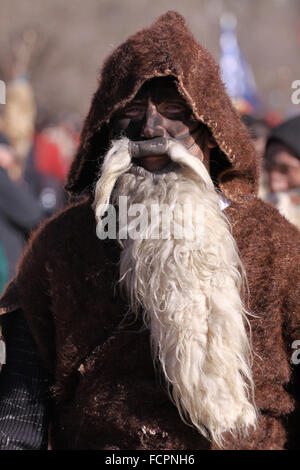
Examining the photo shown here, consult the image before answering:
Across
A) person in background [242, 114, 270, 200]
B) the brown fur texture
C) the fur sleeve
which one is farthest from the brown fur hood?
person in background [242, 114, 270, 200]

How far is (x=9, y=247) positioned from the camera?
4.37m

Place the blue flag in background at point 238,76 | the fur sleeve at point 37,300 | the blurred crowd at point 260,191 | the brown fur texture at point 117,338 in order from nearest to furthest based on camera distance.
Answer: the brown fur texture at point 117,338 → the fur sleeve at point 37,300 → the blurred crowd at point 260,191 → the blue flag in background at point 238,76

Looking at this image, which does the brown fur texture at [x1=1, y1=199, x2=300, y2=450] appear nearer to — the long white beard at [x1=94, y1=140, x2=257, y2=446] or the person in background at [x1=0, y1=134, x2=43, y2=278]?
the long white beard at [x1=94, y1=140, x2=257, y2=446]

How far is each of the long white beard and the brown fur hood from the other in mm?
156

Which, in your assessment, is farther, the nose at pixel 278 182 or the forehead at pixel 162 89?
the nose at pixel 278 182

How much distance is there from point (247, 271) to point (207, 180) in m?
0.33

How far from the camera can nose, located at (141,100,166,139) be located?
2.26 meters

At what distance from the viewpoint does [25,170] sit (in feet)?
23.5

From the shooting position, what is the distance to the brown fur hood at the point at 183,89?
→ 2.25m

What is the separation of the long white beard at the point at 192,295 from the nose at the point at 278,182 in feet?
7.40

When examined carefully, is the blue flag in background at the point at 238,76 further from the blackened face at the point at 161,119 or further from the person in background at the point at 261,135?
the blackened face at the point at 161,119

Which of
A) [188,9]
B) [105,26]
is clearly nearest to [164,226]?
[105,26]

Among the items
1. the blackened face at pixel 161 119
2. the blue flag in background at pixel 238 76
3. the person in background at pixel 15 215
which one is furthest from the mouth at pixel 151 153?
the blue flag in background at pixel 238 76
